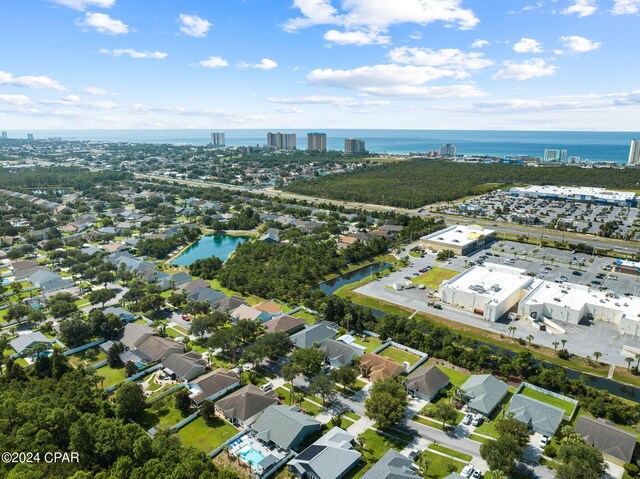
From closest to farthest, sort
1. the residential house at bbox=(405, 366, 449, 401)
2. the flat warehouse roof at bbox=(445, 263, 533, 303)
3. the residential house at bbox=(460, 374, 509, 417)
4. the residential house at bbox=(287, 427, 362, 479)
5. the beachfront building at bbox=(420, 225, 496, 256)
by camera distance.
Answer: the residential house at bbox=(287, 427, 362, 479) → the residential house at bbox=(460, 374, 509, 417) → the residential house at bbox=(405, 366, 449, 401) → the flat warehouse roof at bbox=(445, 263, 533, 303) → the beachfront building at bbox=(420, 225, 496, 256)

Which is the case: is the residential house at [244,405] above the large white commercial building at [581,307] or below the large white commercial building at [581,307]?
below

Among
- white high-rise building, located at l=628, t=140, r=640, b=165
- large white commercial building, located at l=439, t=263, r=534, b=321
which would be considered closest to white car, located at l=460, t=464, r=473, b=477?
large white commercial building, located at l=439, t=263, r=534, b=321

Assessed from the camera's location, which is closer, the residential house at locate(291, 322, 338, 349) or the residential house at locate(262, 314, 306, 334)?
the residential house at locate(291, 322, 338, 349)

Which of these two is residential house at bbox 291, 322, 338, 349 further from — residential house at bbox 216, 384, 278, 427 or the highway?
the highway

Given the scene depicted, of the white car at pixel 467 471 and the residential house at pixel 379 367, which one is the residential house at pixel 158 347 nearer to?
the residential house at pixel 379 367

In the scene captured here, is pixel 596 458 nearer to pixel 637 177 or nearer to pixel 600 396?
pixel 600 396

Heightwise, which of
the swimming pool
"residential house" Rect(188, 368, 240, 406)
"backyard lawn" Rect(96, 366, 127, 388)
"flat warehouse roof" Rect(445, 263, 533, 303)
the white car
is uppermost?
"flat warehouse roof" Rect(445, 263, 533, 303)

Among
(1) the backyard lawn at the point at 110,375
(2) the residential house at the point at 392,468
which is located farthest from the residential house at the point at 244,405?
(1) the backyard lawn at the point at 110,375
